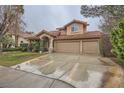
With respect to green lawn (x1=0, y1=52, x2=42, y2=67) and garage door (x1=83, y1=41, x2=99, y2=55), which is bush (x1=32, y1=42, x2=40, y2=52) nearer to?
green lawn (x1=0, y1=52, x2=42, y2=67)

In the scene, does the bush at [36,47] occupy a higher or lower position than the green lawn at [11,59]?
higher

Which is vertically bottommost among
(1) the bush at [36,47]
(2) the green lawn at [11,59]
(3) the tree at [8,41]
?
(2) the green lawn at [11,59]

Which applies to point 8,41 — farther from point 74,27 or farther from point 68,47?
point 74,27

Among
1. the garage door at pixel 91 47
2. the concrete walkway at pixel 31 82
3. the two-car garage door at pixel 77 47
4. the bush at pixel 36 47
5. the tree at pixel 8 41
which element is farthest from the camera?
the tree at pixel 8 41

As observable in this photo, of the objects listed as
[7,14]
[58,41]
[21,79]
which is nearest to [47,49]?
[58,41]

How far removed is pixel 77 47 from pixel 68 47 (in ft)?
3.31

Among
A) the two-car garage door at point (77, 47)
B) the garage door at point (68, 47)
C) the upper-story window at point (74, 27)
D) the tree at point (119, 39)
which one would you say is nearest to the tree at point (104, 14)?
the upper-story window at point (74, 27)

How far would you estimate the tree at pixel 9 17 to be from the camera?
13.1 meters

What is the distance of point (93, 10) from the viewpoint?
15.9m

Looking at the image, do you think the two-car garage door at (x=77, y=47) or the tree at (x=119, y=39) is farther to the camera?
the two-car garage door at (x=77, y=47)

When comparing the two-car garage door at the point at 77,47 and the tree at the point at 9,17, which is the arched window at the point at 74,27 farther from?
the tree at the point at 9,17

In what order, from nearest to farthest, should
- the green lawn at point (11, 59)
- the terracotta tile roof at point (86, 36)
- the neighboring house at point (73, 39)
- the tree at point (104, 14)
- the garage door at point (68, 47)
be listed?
the green lawn at point (11, 59) < the tree at point (104, 14) < the neighboring house at point (73, 39) < the terracotta tile roof at point (86, 36) < the garage door at point (68, 47)
